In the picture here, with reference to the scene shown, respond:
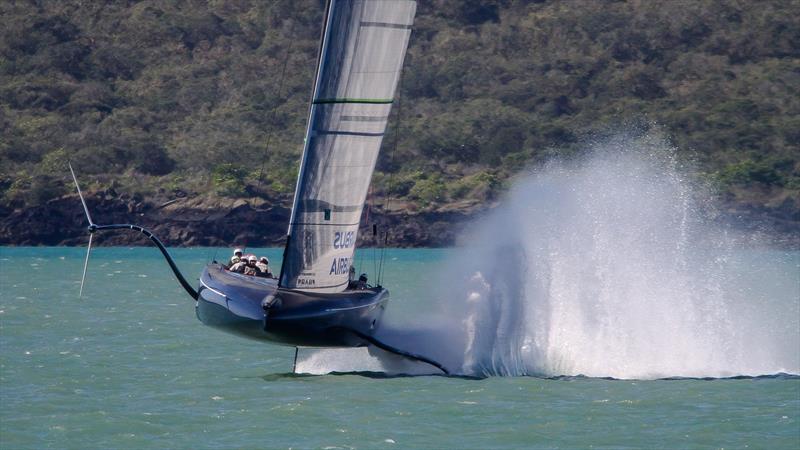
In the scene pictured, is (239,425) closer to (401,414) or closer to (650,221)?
(401,414)

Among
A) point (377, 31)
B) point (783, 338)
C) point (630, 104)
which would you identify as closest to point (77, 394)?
point (377, 31)

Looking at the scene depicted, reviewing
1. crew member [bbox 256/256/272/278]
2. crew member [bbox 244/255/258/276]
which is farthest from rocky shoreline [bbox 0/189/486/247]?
crew member [bbox 244/255/258/276]

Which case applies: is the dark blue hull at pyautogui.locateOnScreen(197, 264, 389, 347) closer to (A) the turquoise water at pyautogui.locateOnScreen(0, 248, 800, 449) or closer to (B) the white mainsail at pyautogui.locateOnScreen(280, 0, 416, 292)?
(B) the white mainsail at pyautogui.locateOnScreen(280, 0, 416, 292)

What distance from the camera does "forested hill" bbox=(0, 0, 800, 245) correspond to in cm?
10719

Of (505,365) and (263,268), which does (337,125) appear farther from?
(505,365)

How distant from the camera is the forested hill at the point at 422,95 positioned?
107188mm

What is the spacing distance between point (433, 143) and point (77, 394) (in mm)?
92421

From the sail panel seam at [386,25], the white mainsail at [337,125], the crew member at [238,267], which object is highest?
the sail panel seam at [386,25]

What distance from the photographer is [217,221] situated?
103m

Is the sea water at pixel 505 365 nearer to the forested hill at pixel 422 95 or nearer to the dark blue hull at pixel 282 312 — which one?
the dark blue hull at pixel 282 312

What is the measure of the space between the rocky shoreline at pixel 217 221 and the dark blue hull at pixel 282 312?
7661 centimetres

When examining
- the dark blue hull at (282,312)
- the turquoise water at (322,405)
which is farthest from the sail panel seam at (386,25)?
the turquoise water at (322,405)

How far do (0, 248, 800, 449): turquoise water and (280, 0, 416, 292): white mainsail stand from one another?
6.43ft

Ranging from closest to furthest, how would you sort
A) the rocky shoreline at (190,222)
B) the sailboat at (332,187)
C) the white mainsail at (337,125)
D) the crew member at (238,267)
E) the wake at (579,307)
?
the sailboat at (332,187) < the white mainsail at (337,125) < the crew member at (238,267) < the wake at (579,307) < the rocky shoreline at (190,222)
